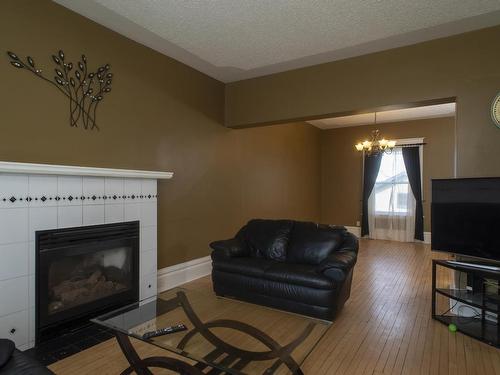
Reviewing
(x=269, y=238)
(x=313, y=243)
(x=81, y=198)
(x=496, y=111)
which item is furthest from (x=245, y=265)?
(x=496, y=111)

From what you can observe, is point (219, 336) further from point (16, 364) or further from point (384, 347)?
point (384, 347)

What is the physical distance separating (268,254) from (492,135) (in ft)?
8.73

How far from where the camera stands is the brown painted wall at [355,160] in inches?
273

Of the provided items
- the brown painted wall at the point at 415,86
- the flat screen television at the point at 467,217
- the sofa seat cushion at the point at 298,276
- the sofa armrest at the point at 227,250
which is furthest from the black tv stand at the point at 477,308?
the sofa armrest at the point at 227,250

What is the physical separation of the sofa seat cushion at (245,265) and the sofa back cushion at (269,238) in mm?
167

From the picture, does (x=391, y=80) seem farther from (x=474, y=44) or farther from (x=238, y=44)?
(x=238, y=44)

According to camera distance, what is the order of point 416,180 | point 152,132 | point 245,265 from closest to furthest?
point 245,265 → point 152,132 → point 416,180

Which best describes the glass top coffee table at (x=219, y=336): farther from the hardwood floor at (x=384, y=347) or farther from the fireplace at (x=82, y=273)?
the fireplace at (x=82, y=273)

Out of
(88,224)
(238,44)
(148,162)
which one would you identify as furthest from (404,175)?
(88,224)

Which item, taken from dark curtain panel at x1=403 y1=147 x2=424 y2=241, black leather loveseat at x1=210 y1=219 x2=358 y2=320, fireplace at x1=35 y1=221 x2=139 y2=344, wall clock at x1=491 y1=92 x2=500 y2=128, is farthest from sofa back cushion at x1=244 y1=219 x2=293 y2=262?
dark curtain panel at x1=403 y1=147 x2=424 y2=241

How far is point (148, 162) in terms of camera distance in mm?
3617

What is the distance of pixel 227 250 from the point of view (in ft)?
11.8

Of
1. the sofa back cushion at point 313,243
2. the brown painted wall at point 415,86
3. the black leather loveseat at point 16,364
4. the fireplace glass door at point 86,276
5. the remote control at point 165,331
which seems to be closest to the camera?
the black leather loveseat at point 16,364

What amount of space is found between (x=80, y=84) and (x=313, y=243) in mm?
2969
